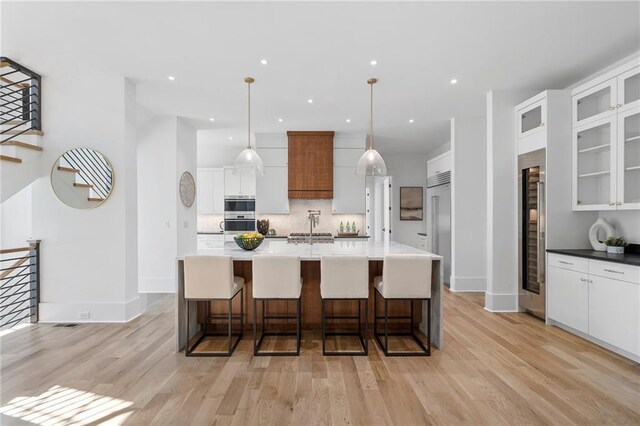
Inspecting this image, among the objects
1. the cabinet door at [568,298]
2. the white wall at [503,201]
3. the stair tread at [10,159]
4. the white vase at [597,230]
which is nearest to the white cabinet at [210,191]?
the stair tread at [10,159]

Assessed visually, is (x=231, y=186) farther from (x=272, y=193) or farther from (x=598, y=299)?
(x=598, y=299)

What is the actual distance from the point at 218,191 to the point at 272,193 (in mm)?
1584

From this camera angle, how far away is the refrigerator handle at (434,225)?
6.44 metres

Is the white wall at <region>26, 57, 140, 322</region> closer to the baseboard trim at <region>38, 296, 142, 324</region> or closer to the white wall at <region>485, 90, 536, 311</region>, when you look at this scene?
the baseboard trim at <region>38, 296, 142, 324</region>

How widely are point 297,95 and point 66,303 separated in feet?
12.8

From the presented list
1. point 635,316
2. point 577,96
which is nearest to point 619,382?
point 635,316

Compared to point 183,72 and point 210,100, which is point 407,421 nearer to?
point 183,72

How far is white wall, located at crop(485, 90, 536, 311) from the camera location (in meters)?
4.37

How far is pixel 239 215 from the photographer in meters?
6.73

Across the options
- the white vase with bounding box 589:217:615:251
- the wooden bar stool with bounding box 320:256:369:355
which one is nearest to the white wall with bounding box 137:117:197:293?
the wooden bar stool with bounding box 320:256:369:355

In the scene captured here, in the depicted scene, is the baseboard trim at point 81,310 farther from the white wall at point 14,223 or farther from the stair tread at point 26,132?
the white wall at point 14,223

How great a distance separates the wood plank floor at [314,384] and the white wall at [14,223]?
306cm

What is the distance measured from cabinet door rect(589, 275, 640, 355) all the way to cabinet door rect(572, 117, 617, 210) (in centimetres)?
85

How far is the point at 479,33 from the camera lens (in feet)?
9.73
